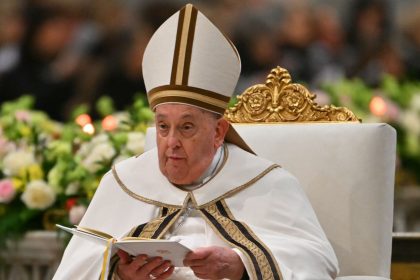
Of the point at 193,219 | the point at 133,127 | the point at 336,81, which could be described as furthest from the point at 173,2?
the point at 193,219

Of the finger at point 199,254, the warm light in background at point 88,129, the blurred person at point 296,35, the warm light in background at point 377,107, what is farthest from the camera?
the blurred person at point 296,35

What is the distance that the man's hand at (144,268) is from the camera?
423 cm

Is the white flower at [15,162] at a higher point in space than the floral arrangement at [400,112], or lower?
lower

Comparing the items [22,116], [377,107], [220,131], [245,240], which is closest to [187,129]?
[220,131]

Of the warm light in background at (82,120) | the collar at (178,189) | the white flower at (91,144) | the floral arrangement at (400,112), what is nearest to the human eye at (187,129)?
the collar at (178,189)

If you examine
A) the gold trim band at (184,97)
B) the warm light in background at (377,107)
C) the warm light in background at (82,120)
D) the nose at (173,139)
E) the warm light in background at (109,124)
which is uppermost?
the warm light in background at (377,107)

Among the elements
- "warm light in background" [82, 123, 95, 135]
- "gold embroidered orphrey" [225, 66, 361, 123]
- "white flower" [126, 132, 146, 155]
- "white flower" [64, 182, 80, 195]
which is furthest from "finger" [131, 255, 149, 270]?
"warm light in background" [82, 123, 95, 135]

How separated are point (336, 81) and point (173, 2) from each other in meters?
1.58

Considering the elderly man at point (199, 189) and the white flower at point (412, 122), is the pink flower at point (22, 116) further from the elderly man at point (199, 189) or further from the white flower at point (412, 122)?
the white flower at point (412, 122)

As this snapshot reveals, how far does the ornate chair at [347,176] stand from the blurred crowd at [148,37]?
5333mm

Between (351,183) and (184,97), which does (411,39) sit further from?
(184,97)

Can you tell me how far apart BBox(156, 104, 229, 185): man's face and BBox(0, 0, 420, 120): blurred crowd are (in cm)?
576

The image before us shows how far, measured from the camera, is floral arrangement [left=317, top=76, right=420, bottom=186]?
25.8 ft

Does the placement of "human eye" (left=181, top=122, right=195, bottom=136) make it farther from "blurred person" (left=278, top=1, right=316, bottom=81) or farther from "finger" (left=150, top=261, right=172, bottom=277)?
"blurred person" (left=278, top=1, right=316, bottom=81)
